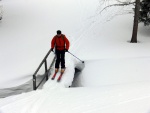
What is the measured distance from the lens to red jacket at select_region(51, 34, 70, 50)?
38.1 feet

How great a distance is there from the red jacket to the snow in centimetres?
126

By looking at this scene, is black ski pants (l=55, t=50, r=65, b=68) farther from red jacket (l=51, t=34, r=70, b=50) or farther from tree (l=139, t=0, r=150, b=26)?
tree (l=139, t=0, r=150, b=26)

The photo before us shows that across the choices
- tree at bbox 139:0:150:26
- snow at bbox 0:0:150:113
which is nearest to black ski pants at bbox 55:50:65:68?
snow at bbox 0:0:150:113

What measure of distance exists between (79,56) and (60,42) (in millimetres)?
4022

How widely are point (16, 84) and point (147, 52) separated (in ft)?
26.3

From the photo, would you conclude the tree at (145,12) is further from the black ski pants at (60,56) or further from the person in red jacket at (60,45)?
the black ski pants at (60,56)

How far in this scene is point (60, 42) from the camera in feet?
38.5

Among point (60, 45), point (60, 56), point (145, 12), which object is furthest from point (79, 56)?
point (145, 12)

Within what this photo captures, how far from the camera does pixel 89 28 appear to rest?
22250 mm

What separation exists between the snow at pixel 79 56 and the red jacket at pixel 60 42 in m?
1.26

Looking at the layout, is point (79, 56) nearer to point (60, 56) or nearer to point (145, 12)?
point (60, 56)

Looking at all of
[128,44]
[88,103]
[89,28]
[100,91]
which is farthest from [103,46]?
[88,103]

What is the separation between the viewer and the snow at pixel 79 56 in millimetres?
8453

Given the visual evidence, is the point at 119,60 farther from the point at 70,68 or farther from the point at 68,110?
the point at 68,110
